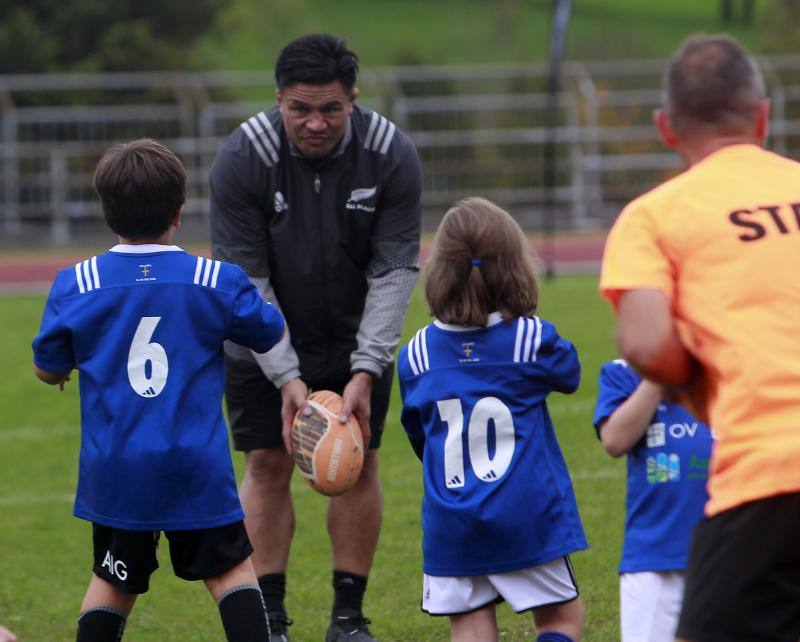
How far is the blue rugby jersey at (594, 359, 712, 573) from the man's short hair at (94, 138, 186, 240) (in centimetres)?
150

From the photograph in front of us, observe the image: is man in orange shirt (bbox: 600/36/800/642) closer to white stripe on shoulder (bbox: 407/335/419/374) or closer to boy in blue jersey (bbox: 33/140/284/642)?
white stripe on shoulder (bbox: 407/335/419/374)

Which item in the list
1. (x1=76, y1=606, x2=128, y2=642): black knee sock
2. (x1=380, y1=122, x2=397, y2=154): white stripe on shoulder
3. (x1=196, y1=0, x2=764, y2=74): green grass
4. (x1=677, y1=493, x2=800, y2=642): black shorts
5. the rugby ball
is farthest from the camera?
(x1=196, y1=0, x2=764, y2=74): green grass

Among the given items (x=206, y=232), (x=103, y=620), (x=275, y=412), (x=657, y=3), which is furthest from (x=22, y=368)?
(x=657, y=3)

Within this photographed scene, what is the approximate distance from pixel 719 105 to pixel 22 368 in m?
10.9

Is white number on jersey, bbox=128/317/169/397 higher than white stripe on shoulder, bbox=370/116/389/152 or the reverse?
the reverse

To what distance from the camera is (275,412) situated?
5824 mm

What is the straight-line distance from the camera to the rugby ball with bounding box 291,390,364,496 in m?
5.12

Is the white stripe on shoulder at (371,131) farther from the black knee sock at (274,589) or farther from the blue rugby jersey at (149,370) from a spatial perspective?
the black knee sock at (274,589)

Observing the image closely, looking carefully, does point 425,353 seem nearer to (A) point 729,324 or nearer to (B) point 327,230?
(B) point 327,230

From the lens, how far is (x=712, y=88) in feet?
11.0

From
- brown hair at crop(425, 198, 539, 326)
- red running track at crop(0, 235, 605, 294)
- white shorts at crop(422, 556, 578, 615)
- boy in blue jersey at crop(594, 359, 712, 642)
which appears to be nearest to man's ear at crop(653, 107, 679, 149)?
boy in blue jersey at crop(594, 359, 712, 642)

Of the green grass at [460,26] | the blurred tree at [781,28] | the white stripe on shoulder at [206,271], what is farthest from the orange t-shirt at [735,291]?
the green grass at [460,26]

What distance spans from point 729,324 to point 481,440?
1.40 meters

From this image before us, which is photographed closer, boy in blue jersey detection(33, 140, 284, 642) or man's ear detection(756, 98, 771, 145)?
man's ear detection(756, 98, 771, 145)
